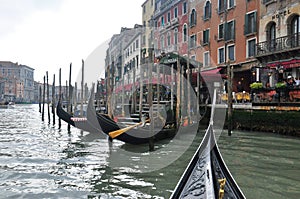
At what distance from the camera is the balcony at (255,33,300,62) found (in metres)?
11.6

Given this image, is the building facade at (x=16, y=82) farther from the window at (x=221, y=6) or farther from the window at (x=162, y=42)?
the window at (x=221, y=6)

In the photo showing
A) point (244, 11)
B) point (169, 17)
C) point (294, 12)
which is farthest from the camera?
point (169, 17)

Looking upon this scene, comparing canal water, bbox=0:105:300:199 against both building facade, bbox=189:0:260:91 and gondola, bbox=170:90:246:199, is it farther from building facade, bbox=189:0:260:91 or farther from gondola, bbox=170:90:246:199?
building facade, bbox=189:0:260:91

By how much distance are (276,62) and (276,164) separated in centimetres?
779

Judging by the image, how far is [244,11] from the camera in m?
15.1

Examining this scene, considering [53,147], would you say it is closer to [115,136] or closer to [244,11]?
[115,136]

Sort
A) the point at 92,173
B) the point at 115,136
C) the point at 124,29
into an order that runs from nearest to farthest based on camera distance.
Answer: the point at 92,173, the point at 115,136, the point at 124,29

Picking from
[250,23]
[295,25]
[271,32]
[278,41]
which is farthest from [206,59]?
[295,25]

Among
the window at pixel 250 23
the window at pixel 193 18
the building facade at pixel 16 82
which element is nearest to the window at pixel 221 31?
the window at pixel 250 23

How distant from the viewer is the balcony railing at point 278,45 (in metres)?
11.6

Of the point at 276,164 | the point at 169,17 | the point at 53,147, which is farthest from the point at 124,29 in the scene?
the point at 276,164

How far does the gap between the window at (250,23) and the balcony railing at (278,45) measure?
1.16 m

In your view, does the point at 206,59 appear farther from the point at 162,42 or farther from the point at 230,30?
the point at 162,42

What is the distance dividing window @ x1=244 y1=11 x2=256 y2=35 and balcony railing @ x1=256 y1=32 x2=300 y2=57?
3.81 ft
